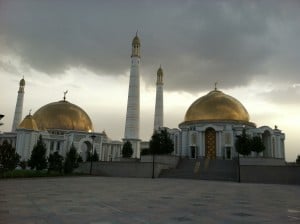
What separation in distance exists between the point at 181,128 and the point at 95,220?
46613 mm

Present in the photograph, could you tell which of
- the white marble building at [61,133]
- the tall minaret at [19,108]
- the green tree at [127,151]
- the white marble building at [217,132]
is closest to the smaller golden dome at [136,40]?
the white marble building at [217,132]

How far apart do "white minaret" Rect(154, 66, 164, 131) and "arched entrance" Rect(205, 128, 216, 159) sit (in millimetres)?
12254

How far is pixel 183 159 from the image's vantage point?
4212 centimetres

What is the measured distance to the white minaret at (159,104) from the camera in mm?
59781

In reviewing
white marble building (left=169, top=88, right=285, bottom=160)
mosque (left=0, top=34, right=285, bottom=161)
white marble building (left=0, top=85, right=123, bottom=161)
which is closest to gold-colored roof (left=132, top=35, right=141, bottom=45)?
mosque (left=0, top=34, right=285, bottom=161)

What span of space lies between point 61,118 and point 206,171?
4348cm

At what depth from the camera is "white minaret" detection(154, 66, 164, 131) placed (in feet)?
196

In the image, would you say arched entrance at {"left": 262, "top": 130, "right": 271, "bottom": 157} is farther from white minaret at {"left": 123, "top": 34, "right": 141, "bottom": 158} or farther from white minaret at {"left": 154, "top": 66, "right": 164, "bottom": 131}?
white minaret at {"left": 123, "top": 34, "right": 141, "bottom": 158}

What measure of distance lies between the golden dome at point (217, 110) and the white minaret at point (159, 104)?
6.55m

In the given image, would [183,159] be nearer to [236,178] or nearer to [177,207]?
[236,178]

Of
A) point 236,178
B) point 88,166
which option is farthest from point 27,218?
point 88,166

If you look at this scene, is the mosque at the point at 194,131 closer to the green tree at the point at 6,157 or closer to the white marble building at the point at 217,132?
the white marble building at the point at 217,132

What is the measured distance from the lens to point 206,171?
34.0 metres

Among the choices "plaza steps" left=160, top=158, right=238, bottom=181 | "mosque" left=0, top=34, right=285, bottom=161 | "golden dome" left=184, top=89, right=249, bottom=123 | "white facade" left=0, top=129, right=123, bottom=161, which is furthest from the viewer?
"white facade" left=0, top=129, right=123, bottom=161
